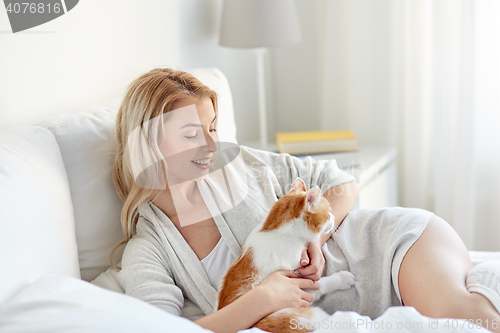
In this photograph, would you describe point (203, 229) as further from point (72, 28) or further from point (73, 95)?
point (72, 28)

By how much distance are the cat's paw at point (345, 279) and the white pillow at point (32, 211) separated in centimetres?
51

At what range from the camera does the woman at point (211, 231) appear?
32.8 inches

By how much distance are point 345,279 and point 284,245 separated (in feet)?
0.48

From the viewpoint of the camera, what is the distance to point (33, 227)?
28.8 inches

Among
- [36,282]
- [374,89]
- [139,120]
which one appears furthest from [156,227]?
[374,89]

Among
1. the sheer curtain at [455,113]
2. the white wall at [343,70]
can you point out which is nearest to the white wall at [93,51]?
the white wall at [343,70]

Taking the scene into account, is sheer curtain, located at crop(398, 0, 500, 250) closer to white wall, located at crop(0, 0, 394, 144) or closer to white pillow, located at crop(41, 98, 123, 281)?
white wall, located at crop(0, 0, 394, 144)

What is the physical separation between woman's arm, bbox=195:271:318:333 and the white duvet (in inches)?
6.2

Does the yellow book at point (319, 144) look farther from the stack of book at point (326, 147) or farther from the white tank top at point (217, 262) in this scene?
the white tank top at point (217, 262)

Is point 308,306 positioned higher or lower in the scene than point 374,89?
lower

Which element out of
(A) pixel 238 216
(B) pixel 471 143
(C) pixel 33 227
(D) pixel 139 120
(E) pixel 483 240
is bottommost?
(E) pixel 483 240

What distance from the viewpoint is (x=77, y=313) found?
21.6 inches

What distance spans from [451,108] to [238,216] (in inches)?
48.4

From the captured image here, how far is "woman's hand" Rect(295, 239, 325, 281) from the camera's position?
0.89m
